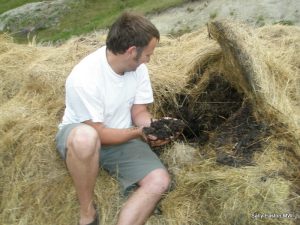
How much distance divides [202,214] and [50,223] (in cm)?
112

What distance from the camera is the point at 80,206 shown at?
3756 millimetres

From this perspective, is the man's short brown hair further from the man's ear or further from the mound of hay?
the mound of hay

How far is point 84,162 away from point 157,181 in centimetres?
53

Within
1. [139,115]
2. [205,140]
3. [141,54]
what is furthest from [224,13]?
[141,54]

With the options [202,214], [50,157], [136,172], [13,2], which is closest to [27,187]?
[50,157]

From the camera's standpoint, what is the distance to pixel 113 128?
3.79 m

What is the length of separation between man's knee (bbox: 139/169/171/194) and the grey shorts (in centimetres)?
4

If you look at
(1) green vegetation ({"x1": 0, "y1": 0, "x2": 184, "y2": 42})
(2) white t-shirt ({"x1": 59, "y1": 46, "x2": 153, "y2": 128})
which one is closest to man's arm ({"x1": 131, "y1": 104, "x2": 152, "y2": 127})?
(2) white t-shirt ({"x1": 59, "y1": 46, "x2": 153, "y2": 128})

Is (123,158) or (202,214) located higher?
(123,158)

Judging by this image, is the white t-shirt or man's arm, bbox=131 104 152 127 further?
man's arm, bbox=131 104 152 127

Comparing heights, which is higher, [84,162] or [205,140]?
[84,162]

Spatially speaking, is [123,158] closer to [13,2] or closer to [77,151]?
[77,151]

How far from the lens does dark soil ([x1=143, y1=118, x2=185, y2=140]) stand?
12.4 ft

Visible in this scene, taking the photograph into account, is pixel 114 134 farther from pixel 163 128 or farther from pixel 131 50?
pixel 131 50
